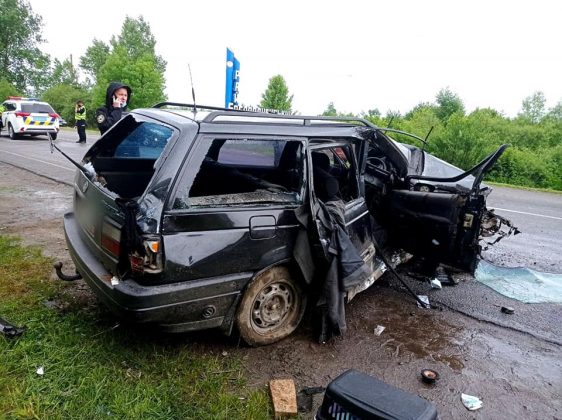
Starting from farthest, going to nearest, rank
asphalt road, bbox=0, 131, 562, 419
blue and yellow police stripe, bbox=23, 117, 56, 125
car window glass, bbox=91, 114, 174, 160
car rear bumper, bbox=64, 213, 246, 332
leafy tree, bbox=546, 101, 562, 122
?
leafy tree, bbox=546, 101, 562, 122 → blue and yellow police stripe, bbox=23, 117, 56, 125 → car window glass, bbox=91, 114, 174, 160 → asphalt road, bbox=0, 131, 562, 419 → car rear bumper, bbox=64, 213, 246, 332

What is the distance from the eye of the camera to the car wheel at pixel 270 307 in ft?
9.58

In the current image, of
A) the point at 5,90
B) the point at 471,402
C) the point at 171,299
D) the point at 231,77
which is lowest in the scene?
the point at 471,402

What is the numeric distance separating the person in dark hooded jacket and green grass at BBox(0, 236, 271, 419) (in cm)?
268

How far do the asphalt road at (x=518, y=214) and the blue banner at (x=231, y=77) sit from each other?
422cm

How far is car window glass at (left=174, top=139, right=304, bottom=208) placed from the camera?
276 centimetres

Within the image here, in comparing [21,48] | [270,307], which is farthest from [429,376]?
[21,48]

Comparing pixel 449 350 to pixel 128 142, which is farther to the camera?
pixel 128 142

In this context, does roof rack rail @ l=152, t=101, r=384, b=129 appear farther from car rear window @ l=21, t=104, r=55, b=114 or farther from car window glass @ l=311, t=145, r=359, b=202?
car rear window @ l=21, t=104, r=55, b=114

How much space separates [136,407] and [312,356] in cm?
129

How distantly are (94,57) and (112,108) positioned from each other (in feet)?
219

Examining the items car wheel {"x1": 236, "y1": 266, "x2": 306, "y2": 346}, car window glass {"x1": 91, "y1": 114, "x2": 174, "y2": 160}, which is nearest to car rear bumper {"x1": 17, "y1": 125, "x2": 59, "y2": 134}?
car window glass {"x1": 91, "y1": 114, "x2": 174, "y2": 160}

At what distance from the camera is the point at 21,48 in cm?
4878

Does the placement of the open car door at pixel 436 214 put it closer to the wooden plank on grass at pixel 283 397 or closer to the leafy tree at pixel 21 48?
the wooden plank on grass at pixel 283 397

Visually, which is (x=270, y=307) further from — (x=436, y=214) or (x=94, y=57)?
(x=94, y=57)
